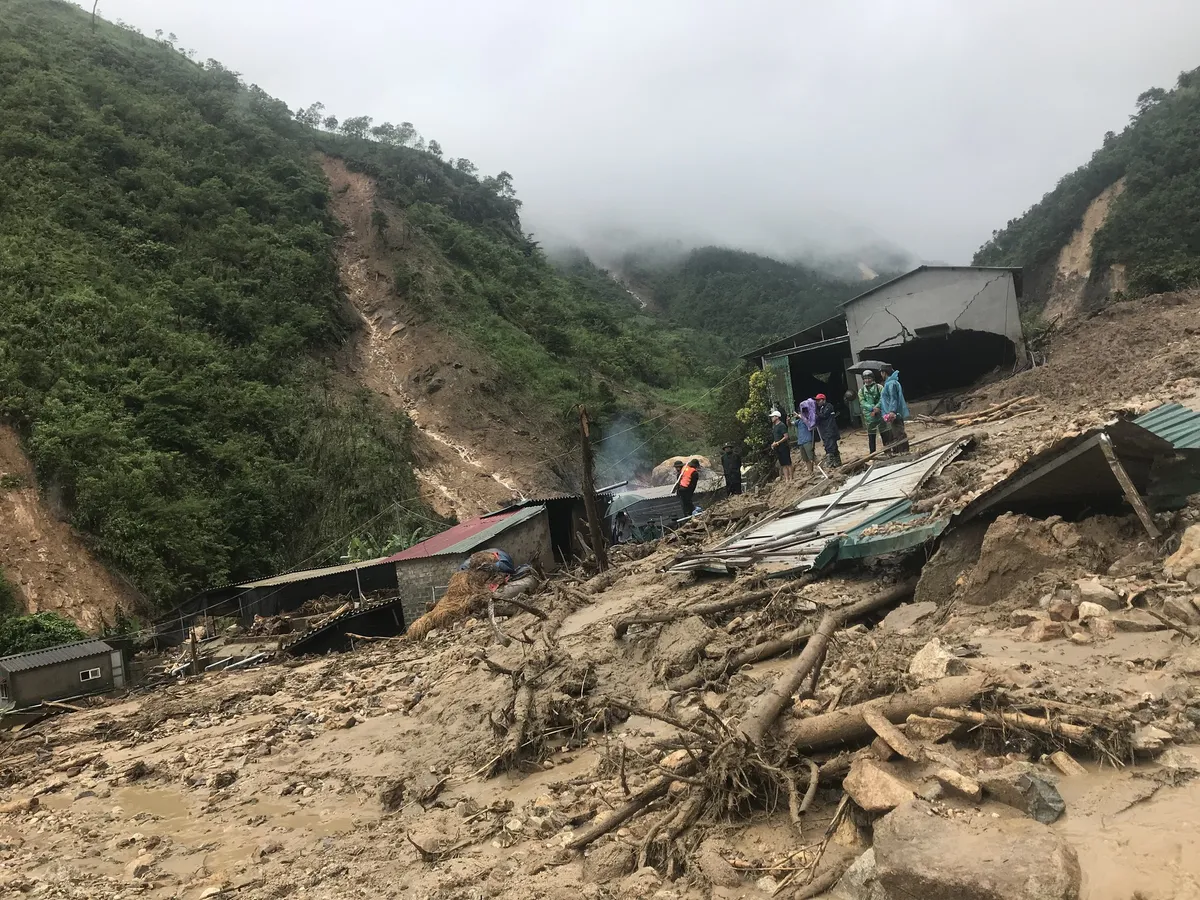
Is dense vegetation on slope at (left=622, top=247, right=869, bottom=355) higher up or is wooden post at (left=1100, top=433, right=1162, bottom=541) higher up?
dense vegetation on slope at (left=622, top=247, right=869, bottom=355)

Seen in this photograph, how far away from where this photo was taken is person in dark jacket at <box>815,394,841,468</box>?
41.7 ft

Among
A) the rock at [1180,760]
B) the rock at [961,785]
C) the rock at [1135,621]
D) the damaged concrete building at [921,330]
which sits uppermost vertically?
the damaged concrete building at [921,330]

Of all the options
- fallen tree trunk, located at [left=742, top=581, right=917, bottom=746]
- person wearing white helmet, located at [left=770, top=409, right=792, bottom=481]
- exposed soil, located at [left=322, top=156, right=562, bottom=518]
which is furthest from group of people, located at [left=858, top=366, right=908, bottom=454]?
exposed soil, located at [left=322, top=156, right=562, bottom=518]

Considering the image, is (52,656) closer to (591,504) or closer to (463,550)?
(463,550)

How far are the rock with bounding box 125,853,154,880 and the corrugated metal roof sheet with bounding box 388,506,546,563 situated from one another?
8.84 m

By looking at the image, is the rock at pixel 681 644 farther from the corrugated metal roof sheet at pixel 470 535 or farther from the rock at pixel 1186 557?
the corrugated metal roof sheet at pixel 470 535

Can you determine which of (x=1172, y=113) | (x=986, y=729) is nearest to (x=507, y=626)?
(x=986, y=729)

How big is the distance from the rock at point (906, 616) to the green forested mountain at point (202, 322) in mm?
18827

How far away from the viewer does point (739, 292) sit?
73.1 metres

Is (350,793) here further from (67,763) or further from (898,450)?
(898,450)

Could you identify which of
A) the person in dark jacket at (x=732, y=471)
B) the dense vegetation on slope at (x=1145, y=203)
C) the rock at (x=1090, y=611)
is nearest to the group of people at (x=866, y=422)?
the person in dark jacket at (x=732, y=471)

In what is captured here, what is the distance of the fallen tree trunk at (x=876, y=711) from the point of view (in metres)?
3.61

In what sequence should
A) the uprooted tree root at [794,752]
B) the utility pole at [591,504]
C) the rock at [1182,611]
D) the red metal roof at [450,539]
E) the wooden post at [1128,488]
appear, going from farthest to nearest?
the red metal roof at [450,539]
the utility pole at [591,504]
the wooden post at [1128,488]
the rock at [1182,611]
the uprooted tree root at [794,752]

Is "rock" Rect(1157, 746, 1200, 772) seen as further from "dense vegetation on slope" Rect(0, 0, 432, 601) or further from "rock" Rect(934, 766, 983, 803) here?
"dense vegetation on slope" Rect(0, 0, 432, 601)
